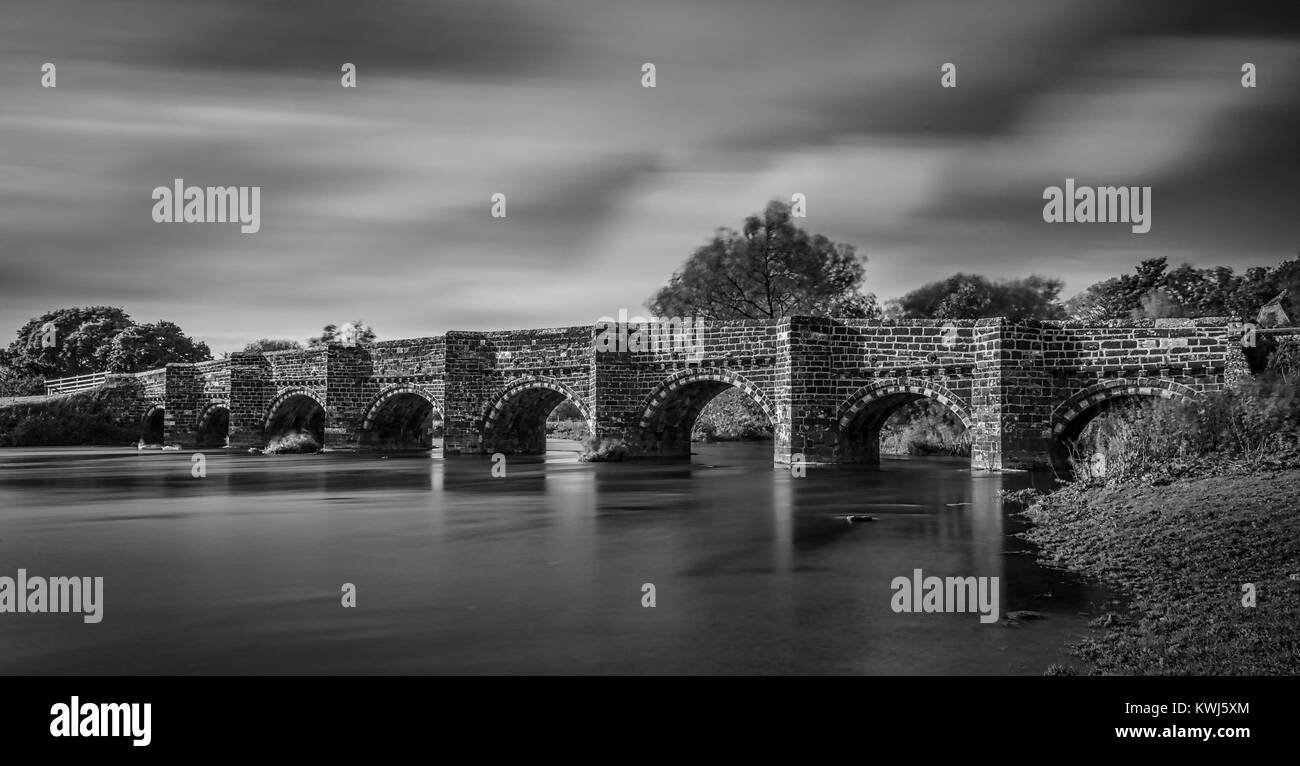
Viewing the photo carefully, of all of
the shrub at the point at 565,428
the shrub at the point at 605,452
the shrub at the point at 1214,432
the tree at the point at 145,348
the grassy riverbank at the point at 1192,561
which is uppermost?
the tree at the point at 145,348

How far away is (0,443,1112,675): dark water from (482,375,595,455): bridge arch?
15470mm

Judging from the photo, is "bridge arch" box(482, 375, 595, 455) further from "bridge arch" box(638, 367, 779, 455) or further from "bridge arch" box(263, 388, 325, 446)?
"bridge arch" box(263, 388, 325, 446)

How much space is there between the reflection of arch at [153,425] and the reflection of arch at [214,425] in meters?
6.17

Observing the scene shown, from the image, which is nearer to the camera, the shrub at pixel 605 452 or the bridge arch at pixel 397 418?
the shrub at pixel 605 452

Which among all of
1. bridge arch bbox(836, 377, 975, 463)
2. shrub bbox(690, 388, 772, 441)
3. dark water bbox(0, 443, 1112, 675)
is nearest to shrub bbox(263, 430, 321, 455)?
dark water bbox(0, 443, 1112, 675)

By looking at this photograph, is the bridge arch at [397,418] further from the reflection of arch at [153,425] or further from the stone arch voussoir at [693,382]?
the reflection of arch at [153,425]

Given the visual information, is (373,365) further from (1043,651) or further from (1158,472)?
(1043,651)

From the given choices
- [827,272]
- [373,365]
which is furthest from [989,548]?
[827,272]

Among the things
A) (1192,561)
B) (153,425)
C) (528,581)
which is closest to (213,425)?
(153,425)

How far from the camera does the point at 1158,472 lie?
1321 centimetres

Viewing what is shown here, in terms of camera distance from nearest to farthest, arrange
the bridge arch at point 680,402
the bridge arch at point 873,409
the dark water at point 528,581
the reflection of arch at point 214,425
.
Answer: the dark water at point 528,581
the bridge arch at point 873,409
the bridge arch at point 680,402
the reflection of arch at point 214,425

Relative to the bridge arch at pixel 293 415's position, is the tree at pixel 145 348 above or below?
above

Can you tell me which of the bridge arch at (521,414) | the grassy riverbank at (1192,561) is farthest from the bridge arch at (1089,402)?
the bridge arch at (521,414)

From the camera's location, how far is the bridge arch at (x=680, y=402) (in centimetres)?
2894
